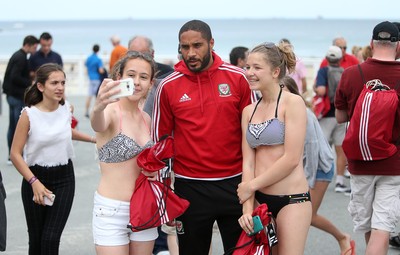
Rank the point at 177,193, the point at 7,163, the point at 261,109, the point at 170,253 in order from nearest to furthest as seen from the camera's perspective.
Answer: the point at 261,109 < the point at 177,193 < the point at 170,253 < the point at 7,163

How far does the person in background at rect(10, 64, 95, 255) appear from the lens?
19.9 feet

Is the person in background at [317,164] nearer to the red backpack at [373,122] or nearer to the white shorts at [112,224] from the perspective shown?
the red backpack at [373,122]

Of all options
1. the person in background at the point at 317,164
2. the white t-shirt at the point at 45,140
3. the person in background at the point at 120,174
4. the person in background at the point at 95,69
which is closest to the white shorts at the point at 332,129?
the person in background at the point at 317,164

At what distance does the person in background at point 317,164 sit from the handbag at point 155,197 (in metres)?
1.74

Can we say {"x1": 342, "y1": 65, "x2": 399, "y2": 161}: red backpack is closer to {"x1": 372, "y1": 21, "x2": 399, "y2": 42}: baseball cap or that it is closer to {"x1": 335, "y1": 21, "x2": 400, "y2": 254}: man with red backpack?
{"x1": 335, "y1": 21, "x2": 400, "y2": 254}: man with red backpack

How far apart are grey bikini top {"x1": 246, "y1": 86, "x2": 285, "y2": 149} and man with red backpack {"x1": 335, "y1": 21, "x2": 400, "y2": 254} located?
3.65 feet

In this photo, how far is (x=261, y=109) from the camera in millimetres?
5109

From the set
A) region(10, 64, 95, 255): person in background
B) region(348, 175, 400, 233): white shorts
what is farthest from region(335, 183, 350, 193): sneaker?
region(10, 64, 95, 255): person in background

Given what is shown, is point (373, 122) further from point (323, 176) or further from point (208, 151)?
point (208, 151)

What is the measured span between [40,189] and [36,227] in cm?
39

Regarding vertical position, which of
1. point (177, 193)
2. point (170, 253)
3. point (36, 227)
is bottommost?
point (170, 253)

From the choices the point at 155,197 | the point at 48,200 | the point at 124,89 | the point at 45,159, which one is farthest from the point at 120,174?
the point at 45,159

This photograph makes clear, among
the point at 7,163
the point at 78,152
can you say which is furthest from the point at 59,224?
the point at 78,152

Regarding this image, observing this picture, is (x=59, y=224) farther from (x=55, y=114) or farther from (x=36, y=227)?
(x=55, y=114)
